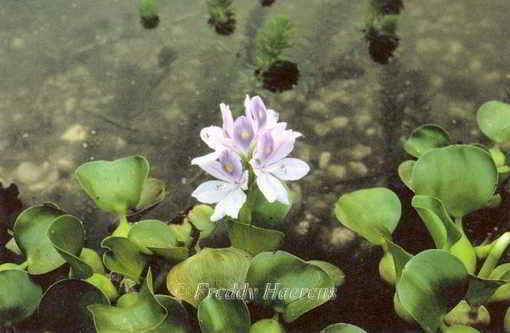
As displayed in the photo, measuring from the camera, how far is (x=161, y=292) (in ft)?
5.10

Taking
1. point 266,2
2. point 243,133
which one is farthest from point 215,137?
point 266,2

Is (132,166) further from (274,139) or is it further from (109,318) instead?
(274,139)

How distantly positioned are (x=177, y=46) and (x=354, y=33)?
2.26 ft

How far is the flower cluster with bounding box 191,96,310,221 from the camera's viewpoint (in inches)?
46.6

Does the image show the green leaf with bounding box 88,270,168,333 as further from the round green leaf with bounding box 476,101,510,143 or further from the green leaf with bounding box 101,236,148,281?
the round green leaf with bounding box 476,101,510,143

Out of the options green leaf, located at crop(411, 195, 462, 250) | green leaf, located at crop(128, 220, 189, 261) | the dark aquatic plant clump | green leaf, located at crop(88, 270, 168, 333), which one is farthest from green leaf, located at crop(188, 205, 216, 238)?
the dark aquatic plant clump

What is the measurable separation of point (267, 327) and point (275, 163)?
42 cm

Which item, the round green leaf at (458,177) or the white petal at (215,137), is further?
the round green leaf at (458,177)

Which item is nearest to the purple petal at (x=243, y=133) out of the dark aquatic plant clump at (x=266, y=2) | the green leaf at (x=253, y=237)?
the green leaf at (x=253, y=237)

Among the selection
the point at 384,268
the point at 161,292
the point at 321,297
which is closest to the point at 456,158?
the point at 384,268

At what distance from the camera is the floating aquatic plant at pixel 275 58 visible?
207cm

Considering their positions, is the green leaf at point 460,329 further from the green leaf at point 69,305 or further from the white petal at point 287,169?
the green leaf at point 69,305

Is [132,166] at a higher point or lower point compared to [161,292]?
higher

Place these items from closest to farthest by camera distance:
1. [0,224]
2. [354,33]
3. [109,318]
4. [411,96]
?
1. [109,318]
2. [0,224]
3. [411,96]
4. [354,33]
